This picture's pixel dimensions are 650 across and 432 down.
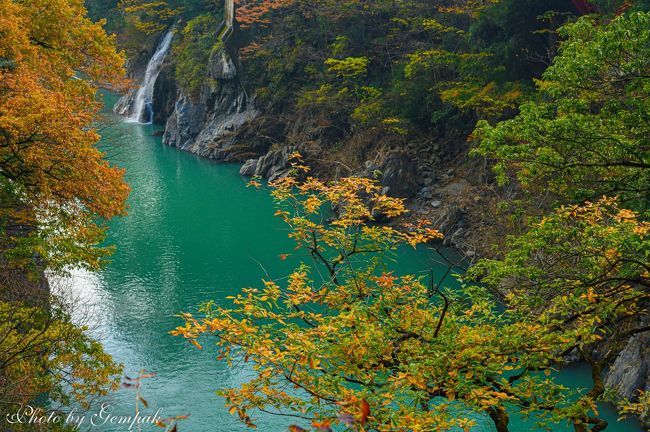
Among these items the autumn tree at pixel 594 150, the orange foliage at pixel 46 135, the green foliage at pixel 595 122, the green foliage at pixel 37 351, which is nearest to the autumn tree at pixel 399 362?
the autumn tree at pixel 594 150

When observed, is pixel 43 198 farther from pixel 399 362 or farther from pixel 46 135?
pixel 399 362

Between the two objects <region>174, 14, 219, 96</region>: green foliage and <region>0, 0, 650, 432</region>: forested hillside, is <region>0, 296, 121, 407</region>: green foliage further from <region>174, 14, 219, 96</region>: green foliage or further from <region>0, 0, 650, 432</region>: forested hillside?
<region>174, 14, 219, 96</region>: green foliage

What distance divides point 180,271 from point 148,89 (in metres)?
28.7

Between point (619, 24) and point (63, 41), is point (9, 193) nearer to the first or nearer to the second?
point (63, 41)

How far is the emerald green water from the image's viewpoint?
12.9 m

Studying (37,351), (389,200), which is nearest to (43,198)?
(37,351)

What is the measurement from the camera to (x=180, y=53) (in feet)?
139

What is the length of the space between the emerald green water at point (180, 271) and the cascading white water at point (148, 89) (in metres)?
9.98

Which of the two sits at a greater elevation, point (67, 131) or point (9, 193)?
point (67, 131)

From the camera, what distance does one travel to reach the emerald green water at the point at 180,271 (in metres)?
12.9

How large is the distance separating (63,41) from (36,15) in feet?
2.89

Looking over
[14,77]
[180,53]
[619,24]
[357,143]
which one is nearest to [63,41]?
[14,77]

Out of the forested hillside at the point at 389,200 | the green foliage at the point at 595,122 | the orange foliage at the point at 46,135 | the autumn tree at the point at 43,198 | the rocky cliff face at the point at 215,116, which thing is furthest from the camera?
the rocky cliff face at the point at 215,116

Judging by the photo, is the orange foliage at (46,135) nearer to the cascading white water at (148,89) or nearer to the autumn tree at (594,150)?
the autumn tree at (594,150)
